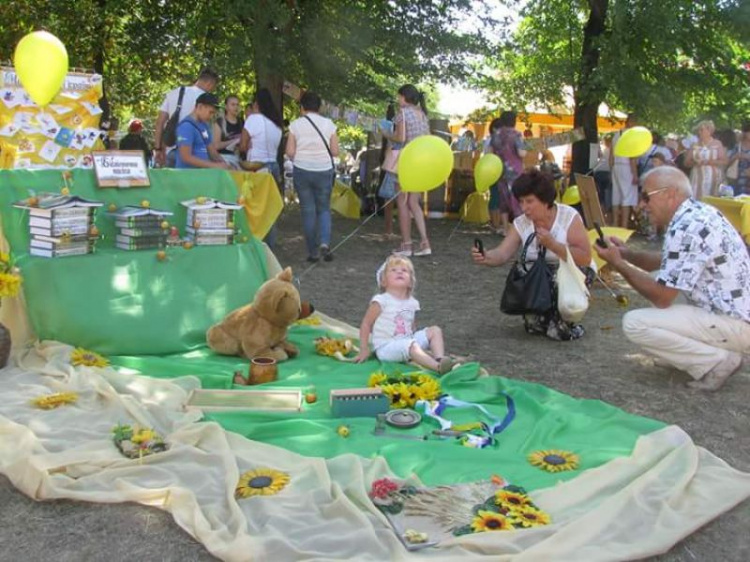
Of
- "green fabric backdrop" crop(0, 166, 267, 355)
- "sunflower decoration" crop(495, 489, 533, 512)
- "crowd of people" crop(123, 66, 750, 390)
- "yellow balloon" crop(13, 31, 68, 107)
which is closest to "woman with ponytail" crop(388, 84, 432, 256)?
"crowd of people" crop(123, 66, 750, 390)

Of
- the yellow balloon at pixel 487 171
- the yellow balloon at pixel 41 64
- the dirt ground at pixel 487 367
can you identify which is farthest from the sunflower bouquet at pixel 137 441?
the yellow balloon at pixel 487 171

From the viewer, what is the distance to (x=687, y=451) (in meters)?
3.28

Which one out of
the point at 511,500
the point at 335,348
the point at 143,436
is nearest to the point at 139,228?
the point at 335,348

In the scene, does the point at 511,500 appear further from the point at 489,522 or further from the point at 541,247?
the point at 541,247

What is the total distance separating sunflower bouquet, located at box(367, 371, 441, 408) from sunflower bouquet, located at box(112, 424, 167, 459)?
124cm

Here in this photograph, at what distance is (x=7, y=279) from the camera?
13.8 ft

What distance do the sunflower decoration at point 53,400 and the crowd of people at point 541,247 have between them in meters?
1.80

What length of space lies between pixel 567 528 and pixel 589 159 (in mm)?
10408

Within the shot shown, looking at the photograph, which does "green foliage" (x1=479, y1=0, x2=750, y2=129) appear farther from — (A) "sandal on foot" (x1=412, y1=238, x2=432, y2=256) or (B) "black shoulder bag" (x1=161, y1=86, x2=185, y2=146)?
(B) "black shoulder bag" (x1=161, y1=86, x2=185, y2=146)

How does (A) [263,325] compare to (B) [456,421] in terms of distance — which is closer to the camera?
(B) [456,421]

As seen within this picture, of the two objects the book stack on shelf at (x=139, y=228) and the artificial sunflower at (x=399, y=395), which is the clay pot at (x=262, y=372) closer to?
the artificial sunflower at (x=399, y=395)

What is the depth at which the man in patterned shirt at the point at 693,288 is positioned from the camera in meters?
4.20

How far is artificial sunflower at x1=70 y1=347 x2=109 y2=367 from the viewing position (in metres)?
4.30

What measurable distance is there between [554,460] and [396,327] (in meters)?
1.72
